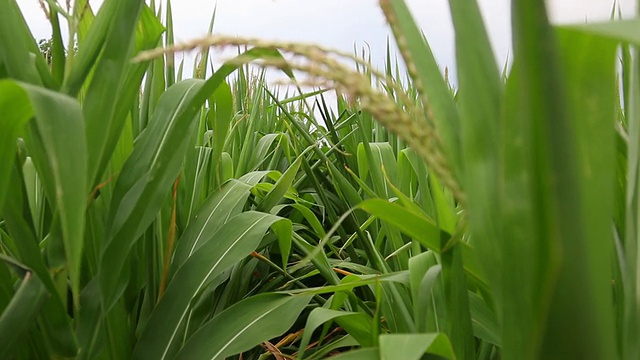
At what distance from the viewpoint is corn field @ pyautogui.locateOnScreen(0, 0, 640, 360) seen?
0.86ft

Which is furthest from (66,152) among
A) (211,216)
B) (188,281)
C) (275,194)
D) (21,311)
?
(275,194)

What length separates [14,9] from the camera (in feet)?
1.80

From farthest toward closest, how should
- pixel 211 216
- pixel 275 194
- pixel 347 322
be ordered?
pixel 275 194, pixel 211 216, pixel 347 322

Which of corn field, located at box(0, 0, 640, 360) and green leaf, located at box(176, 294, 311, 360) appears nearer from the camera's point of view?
corn field, located at box(0, 0, 640, 360)

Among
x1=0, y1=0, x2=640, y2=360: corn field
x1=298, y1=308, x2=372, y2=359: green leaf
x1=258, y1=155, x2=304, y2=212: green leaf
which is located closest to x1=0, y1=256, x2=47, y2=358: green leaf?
x1=0, y1=0, x2=640, y2=360: corn field

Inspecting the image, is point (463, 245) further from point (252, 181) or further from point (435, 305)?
point (252, 181)

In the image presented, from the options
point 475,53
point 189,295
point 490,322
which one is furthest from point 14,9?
point 490,322

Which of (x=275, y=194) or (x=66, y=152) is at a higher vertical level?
(x=66, y=152)

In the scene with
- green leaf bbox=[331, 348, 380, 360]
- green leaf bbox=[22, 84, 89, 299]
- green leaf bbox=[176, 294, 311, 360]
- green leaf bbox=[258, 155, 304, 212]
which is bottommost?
green leaf bbox=[176, 294, 311, 360]

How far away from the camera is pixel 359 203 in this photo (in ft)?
1.43

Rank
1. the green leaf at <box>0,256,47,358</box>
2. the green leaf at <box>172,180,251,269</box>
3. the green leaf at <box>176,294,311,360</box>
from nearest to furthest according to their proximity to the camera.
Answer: the green leaf at <box>0,256,47,358</box> < the green leaf at <box>176,294,311,360</box> < the green leaf at <box>172,180,251,269</box>

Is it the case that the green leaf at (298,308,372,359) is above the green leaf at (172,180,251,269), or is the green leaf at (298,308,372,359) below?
below

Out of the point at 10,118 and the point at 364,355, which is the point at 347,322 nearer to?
the point at 364,355

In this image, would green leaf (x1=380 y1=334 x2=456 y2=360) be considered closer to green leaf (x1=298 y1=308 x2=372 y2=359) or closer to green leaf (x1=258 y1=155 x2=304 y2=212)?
green leaf (x1=298 y1=308 x2=372 y2=359)
